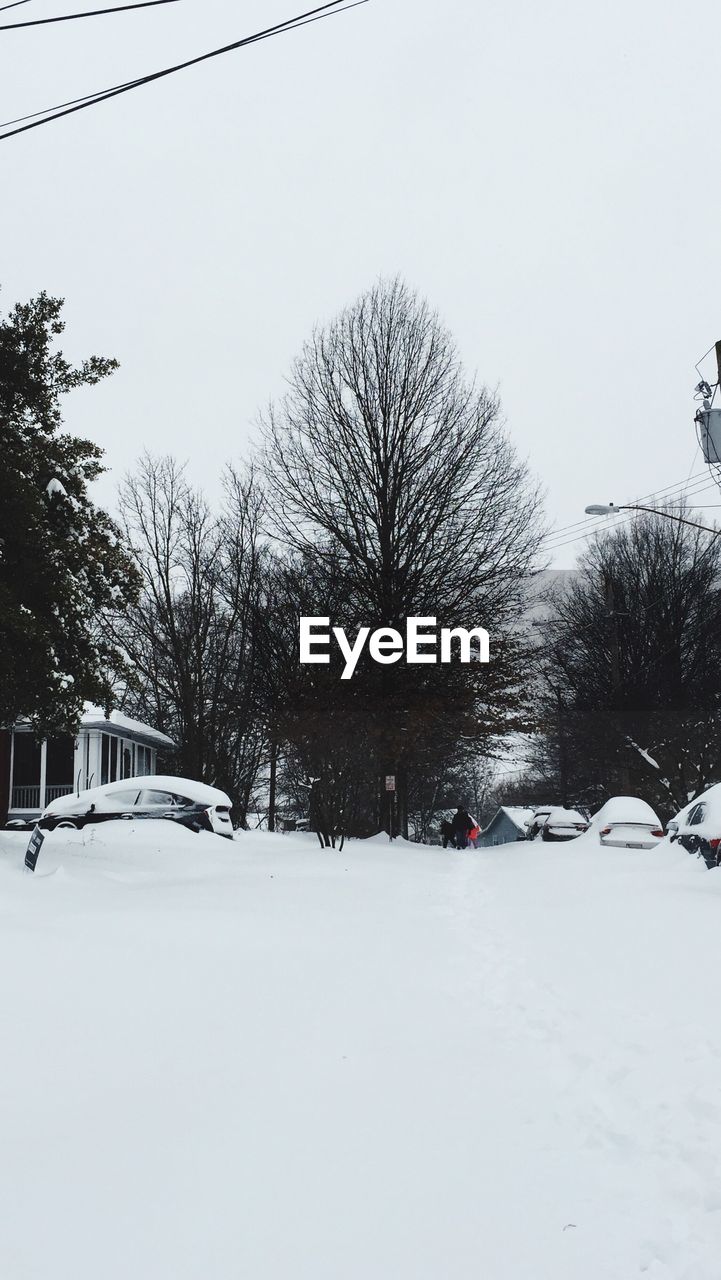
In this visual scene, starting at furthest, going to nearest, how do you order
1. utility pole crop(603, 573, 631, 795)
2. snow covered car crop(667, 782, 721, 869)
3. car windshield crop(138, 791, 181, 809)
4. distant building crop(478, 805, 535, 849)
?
distant building crop(478, 805, 535, 849) < utility pole crop(603, 573, 631, 795) < car windshield crop(138, 791, 181, 809) < snow covered car crop(667, 782, 721, 869)

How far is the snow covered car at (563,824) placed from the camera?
37312mm

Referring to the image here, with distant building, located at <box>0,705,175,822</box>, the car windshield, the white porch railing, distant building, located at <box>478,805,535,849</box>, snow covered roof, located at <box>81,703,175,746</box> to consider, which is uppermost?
snow covered roof, located at <box>81,703,175,746</box>

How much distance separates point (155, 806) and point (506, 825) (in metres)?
54.8

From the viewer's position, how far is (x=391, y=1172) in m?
3.85

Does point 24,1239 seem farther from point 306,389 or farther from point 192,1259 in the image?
point 306,389

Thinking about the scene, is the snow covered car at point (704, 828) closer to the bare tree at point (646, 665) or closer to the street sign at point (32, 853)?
the street sign at point (32, 853)

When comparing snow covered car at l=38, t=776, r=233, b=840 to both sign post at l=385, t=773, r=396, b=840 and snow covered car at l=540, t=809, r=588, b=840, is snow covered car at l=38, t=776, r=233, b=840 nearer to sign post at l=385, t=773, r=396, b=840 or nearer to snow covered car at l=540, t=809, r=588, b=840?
sign post at l=385, t=773, r=396, b=840

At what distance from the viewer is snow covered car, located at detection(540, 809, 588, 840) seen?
122 ft

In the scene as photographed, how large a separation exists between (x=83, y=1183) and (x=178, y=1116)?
2.61 feet

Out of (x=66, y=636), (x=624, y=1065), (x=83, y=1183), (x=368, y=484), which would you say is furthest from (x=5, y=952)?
(x=368, y=484)

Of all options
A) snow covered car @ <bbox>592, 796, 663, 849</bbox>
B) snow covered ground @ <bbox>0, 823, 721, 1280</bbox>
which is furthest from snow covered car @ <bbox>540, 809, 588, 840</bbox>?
snow covered ground @ <bbox>0, 823, 721, 1280</bbox>

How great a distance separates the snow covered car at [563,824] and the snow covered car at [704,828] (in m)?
18.8

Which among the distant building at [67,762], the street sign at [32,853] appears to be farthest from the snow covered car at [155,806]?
the street sign at [32,853]

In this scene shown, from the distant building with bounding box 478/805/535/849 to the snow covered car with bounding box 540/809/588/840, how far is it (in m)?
23.6
